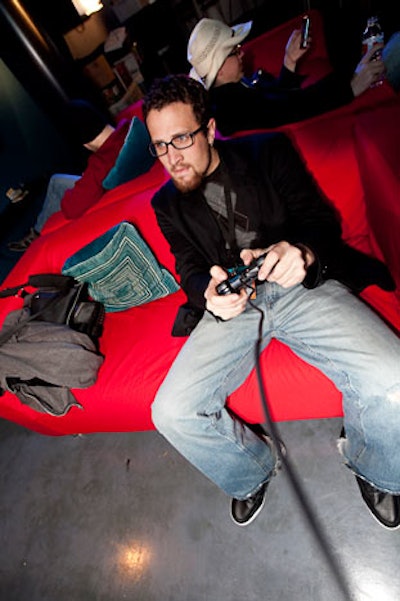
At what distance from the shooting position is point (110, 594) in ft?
4.83

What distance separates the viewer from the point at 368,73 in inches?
60.6

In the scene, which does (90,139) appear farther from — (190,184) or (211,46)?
(190,184)

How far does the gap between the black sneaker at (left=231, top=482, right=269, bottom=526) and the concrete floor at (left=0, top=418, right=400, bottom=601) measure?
3 cm

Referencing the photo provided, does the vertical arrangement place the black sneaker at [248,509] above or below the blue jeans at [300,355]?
below

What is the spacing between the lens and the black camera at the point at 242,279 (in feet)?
3.38

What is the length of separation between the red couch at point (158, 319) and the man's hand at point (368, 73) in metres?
Answer: 0.06

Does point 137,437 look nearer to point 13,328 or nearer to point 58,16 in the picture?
point 13,328

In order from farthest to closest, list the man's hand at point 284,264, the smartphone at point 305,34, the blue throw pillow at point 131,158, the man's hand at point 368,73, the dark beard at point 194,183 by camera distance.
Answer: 1. the smartphone at point 305,34
2. the blue throw pillow at point 131,158
3. the man's hand at point 368,73
4. the dark beard at point 194,183
5. the man's hand at point 284,264

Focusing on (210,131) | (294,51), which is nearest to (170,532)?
(210,131)

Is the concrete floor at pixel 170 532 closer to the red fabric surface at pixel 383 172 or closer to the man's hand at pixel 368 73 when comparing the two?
the red fabric surface at pixel 383 172

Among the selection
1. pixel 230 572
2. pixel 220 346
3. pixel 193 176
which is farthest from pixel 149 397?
pixel 193 176

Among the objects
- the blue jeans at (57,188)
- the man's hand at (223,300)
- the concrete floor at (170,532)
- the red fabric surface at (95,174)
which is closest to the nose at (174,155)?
the man's hand at (223,300)

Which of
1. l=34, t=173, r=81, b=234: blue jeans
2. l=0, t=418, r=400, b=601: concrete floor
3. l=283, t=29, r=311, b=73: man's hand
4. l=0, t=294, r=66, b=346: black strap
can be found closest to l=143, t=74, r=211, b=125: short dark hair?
l=0, t=294, r=66, b=346: black strap

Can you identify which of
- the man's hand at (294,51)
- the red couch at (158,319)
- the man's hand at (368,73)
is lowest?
the red couch at (158,319)
